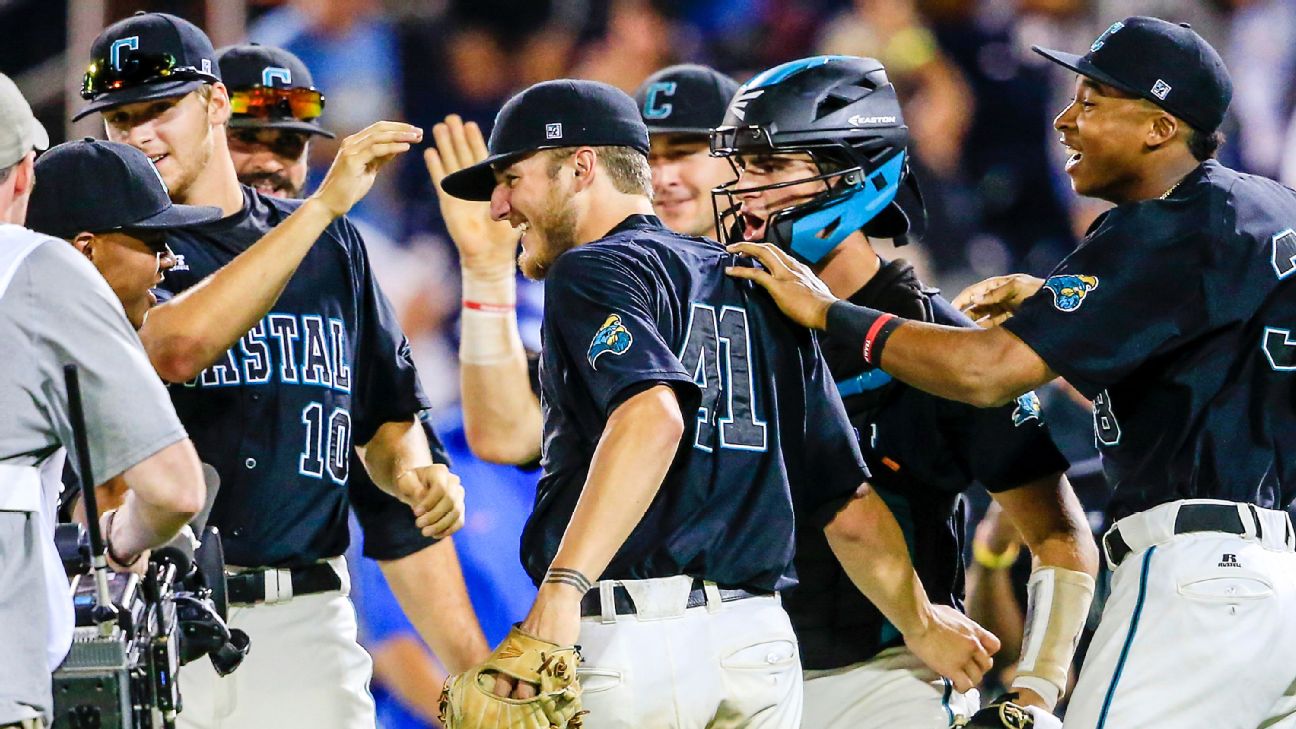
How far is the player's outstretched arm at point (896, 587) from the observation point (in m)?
3.51

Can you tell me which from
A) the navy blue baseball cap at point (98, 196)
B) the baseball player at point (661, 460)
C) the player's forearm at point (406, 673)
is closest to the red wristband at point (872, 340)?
the baseball player at point (661, 460)

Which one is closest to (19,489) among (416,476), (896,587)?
(416,476)

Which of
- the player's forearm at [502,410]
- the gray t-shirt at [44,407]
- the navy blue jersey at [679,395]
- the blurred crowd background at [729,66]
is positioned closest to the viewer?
the gray t-shirt at [44,407]

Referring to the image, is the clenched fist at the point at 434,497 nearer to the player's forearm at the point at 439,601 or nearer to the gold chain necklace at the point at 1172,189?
the player's forearm at the point at 439,601

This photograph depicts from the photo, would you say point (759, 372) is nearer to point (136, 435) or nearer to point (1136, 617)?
point (1136, 617)

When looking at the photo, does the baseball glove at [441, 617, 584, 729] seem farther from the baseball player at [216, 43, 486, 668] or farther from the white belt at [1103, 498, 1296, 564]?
the baseball player at [216, 43, 486, 668]

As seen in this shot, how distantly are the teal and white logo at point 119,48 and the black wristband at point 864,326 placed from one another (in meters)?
1.99

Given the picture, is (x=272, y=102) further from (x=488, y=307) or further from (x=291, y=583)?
(x=291, y=583)

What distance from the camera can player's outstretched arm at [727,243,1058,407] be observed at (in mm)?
3346

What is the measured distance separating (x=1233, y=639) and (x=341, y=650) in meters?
2.09

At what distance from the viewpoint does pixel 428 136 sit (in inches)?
265

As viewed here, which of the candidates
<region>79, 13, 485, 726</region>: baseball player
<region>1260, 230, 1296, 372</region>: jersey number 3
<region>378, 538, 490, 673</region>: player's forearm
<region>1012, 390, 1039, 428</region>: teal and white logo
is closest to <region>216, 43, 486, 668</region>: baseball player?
<region>378, 538, 490, 673</region>: player's forearm

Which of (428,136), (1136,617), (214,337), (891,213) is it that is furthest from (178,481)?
(428,136)

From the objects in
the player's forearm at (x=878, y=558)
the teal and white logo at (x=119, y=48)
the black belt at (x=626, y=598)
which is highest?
the teal and white logo at (x=119, y=48)
